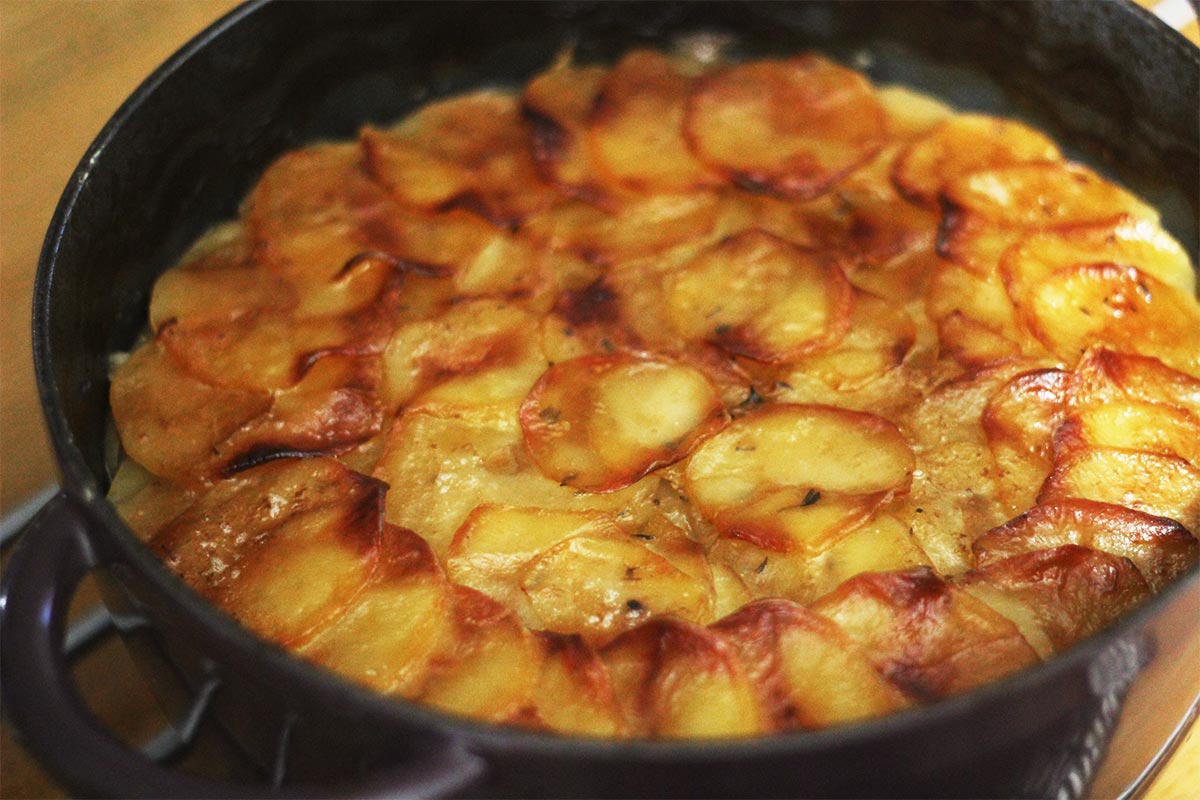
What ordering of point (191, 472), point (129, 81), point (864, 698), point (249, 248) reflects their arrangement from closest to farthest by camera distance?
point (864, 698)
point (191, 472)
point (249, 248)
point (129, 81)

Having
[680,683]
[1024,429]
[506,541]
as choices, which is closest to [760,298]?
[1024,429]

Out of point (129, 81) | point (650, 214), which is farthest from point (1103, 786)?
point (129, 81)

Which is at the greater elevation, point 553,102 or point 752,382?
point 553,102

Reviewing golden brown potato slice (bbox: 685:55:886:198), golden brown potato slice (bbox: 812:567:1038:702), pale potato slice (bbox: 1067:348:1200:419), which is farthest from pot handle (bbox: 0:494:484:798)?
golden brown potato slice (bbox: 685:55:886:198)

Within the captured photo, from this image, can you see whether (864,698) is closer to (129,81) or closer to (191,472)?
(191,472)

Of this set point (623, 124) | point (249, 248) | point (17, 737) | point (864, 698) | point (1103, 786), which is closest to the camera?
point (17, 737)

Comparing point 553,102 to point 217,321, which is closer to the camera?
point 217,321

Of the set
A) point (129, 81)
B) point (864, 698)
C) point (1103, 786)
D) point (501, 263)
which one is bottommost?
point (1103, 786)
